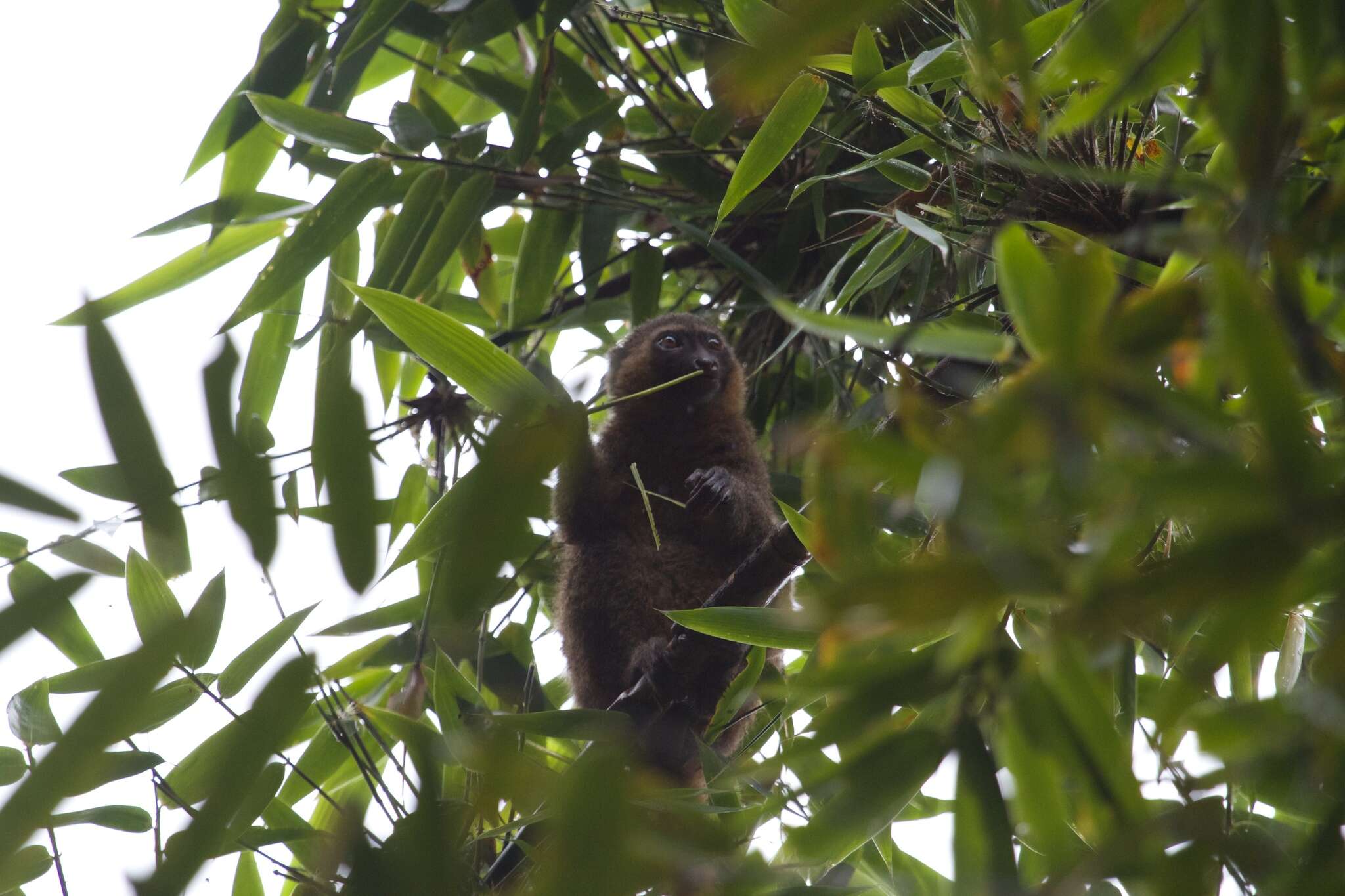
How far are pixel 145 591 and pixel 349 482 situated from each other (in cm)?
144

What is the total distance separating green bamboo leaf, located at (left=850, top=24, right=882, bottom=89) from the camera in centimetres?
201

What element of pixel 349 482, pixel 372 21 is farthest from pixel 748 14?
pixel 349 482

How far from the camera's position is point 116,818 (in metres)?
2.24

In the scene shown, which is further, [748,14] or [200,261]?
[200,261]

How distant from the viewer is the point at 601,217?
3213mm

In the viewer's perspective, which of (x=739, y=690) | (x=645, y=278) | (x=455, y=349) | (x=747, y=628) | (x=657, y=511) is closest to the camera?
(x=747, y=628)

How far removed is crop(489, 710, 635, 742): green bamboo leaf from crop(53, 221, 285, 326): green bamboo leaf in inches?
71.4

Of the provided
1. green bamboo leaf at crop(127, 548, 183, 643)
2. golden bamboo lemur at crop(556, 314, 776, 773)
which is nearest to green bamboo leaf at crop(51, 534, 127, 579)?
green bamboo leaf at crop(127, 548, 183, 643)

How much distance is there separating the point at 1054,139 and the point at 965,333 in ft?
4.27

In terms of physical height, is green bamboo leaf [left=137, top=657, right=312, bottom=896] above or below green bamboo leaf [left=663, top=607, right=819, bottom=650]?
below

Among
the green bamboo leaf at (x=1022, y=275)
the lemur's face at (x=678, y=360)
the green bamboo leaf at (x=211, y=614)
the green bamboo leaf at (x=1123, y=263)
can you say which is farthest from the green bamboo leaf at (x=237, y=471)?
the lemur's face at (x=678, y=360)

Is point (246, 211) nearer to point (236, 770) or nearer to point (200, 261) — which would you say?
point (200, 261)

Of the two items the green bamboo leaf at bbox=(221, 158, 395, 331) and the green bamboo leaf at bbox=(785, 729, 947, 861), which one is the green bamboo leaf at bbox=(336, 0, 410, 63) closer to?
the green bamboo leaf at bbox=(221, 158, 395, 331)

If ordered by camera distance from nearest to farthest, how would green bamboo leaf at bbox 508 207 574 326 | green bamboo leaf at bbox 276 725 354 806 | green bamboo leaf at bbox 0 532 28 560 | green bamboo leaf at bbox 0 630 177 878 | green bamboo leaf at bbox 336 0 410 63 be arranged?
green bamboo leaf at bbox 0 630 177 878
green bamboo leaf at bbox 0 532 28 560
green bamboo leaf at bbox 336 0 410 63
green bamboo leaf at bbox 276 725 354 806
green bamboo leaf at bbox 508 207 574 326
